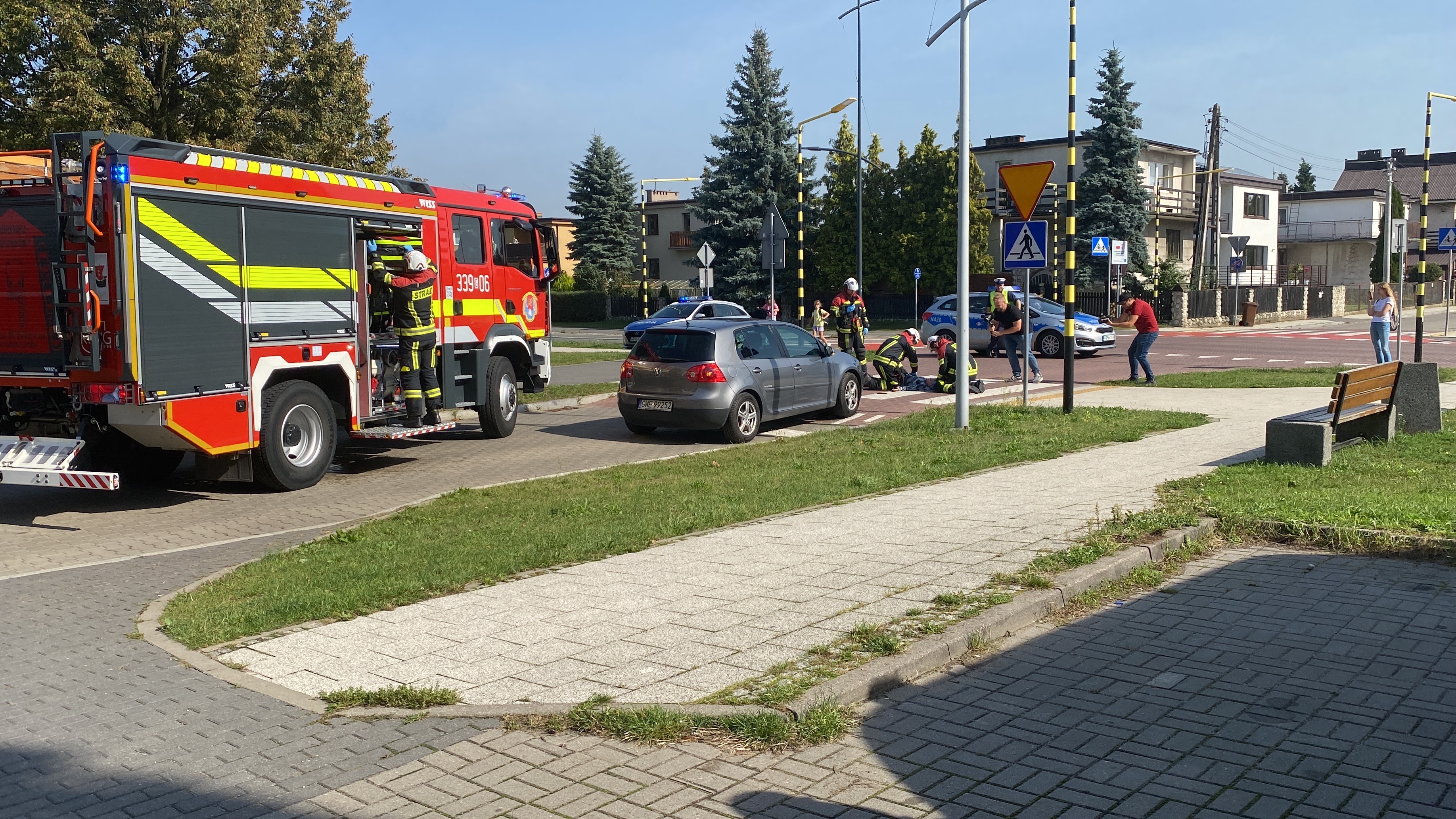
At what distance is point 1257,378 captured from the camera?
813 inches

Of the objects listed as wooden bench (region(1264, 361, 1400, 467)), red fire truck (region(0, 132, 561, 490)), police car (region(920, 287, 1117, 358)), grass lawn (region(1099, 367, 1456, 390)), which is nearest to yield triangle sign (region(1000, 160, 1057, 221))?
wooden bench (region(1264, 361, 1400, 467))

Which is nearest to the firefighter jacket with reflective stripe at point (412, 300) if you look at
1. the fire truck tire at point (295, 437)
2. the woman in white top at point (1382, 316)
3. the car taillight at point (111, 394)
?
the fire truck tire at point (295, 437)

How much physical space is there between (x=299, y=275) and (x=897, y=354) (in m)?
11.9

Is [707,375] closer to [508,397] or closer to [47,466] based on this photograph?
[508,397]

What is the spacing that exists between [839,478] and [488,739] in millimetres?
6284

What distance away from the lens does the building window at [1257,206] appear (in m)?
65.5

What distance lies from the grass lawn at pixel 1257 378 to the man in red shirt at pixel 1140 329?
0.32 meters

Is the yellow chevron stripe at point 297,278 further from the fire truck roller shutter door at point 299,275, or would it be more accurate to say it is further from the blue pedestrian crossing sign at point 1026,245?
the blue pedestrian crossing sign at point 1026,245

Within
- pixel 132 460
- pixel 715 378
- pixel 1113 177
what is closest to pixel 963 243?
pixel 715 378

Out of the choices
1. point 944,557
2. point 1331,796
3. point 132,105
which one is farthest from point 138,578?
point 132,105

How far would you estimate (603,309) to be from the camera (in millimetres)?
63719

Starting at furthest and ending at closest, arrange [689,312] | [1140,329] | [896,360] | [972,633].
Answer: [689,312] → [896,360] → [1140,329] → [972,633]

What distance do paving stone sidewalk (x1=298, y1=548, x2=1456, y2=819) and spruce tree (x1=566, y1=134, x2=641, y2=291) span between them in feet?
201

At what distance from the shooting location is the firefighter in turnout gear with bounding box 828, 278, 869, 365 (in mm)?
23156
